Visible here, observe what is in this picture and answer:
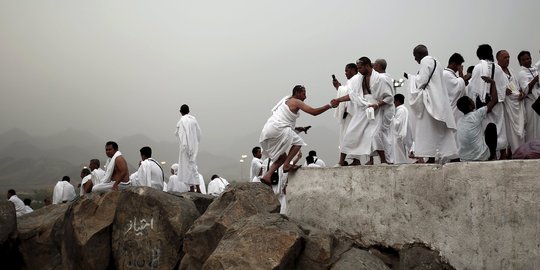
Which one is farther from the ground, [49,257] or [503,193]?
[503,193]

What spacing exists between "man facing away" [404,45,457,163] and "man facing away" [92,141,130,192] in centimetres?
548

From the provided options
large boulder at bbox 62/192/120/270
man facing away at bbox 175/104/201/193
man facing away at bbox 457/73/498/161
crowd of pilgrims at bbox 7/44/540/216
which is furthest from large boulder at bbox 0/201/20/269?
man facing away at bbox 457/73/498/161

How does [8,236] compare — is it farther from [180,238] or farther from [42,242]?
[180,238]

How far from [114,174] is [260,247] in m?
4.98

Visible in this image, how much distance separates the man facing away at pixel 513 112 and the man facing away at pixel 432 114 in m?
1.11

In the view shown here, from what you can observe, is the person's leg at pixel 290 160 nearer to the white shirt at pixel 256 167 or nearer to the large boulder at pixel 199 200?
the large boulder at pixel 199 200

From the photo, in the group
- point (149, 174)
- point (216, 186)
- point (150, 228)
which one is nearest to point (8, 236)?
point (149, 174)

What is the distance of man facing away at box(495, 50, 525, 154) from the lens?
6637 millimetres

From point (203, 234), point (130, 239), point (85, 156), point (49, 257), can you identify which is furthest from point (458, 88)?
point (85, 156)

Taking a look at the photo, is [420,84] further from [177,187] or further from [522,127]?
[177,187]

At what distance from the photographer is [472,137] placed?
20.1 ft

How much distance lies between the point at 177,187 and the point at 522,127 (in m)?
8.15

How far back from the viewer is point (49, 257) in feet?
28.4

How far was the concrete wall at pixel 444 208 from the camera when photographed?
4328 millimetres
